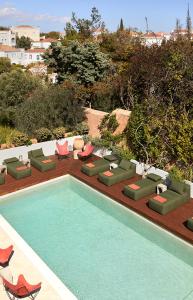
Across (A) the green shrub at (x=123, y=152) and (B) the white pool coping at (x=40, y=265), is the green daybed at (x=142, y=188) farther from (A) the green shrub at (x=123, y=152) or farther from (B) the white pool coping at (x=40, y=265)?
(B) the white pool coping at (x=40, y=265)

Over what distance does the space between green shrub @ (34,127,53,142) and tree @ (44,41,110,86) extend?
5838 millimetres

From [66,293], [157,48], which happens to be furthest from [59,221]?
[157,48]

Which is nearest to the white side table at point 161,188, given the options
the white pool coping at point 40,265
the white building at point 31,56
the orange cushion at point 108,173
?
the orange cushion at point 108,173

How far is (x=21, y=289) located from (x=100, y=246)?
3962 millimetres

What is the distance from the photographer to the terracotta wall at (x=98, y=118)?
2131 centimetres

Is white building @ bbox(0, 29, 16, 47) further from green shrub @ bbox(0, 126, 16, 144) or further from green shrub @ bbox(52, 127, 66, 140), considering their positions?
green shrub @ bbox(52, 127, 66, 140)

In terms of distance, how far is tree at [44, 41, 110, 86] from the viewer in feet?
80.6

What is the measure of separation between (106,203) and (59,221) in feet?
9.09

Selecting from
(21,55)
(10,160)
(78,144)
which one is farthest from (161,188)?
(21,55)

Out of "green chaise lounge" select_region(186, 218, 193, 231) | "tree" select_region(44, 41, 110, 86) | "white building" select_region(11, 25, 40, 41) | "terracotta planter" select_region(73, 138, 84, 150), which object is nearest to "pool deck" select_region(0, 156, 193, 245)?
"green chaise lounge" select_region(186, 218, 193, 231)

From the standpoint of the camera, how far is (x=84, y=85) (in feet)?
82.0

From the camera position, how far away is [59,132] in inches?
848

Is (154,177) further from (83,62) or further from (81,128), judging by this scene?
(83,62)

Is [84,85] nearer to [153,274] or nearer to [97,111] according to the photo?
[97,111]
